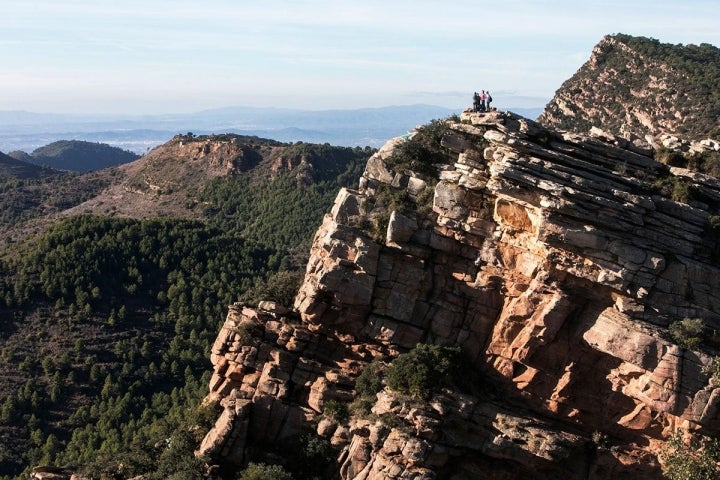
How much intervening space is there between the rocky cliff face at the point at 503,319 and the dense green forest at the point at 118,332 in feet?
15.5

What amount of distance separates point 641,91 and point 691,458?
63.6 meters

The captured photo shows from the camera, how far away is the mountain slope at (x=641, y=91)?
75312mm

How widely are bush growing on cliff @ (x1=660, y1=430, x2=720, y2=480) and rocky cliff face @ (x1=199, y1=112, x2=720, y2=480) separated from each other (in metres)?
0.63

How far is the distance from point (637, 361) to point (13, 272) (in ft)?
217

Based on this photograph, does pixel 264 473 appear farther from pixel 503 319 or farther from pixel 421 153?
pixel 421 153

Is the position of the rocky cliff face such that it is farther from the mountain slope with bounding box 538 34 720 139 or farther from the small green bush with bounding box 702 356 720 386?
the mountain slope with bounding box 538 34 720 139

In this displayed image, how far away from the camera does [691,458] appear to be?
3005 centimetres

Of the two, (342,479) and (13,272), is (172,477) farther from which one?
(13,272)

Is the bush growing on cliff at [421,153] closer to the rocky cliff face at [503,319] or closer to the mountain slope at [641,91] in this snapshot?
the rocky cliff face at [503,319]

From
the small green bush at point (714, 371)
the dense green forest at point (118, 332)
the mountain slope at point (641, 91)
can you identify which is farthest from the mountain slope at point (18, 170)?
the small green bush at point (714, 371)

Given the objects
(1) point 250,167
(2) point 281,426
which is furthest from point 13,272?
(1) point 250,167

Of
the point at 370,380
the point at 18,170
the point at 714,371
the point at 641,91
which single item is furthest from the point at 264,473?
the point at 18,170

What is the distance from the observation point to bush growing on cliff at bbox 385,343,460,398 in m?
32.3

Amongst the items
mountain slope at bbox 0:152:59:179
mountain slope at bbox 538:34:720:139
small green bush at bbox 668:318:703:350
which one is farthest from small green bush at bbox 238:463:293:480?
mountain slope at bbox 0:152:59:179
